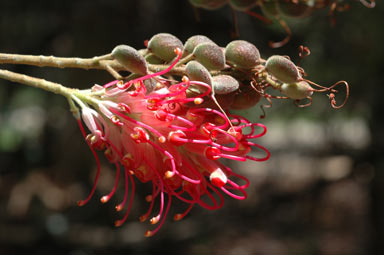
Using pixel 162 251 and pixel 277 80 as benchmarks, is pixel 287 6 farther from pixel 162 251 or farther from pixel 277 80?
pixel 162 251

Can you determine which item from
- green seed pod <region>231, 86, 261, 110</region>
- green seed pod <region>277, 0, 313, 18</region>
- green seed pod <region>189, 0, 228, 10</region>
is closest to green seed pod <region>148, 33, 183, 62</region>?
green seed pod <region>231, 86, 261, 110</region>

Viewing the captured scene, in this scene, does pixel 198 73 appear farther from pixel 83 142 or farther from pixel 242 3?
pixel 83 142

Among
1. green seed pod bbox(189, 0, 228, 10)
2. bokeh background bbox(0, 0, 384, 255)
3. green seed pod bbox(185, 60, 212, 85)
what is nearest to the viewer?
green seed pod bbox(185, 60, 212, 85)

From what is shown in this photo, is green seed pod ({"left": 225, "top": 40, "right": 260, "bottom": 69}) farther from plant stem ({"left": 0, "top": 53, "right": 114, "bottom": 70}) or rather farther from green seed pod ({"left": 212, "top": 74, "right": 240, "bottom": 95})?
plant stem ({"left": 0, "top": 53, "right": 114, "bottom": 70})

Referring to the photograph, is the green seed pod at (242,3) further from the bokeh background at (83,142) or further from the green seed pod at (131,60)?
the bokeh background at (83,142)

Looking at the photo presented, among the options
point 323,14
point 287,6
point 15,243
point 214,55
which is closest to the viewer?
point 214,55

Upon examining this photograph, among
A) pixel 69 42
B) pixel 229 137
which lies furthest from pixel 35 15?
pixel 229 137

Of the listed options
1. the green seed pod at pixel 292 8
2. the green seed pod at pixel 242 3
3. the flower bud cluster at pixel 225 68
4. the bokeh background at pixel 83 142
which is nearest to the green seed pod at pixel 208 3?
the green seed pod at pixel 242 3
